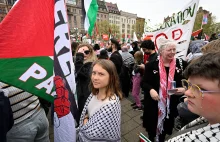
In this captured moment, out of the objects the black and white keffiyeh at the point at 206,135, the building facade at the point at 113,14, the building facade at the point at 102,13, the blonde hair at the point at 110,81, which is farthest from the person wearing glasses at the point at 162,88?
the building facade at the point at 113,14

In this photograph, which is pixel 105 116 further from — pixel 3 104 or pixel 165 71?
pixel 165 71

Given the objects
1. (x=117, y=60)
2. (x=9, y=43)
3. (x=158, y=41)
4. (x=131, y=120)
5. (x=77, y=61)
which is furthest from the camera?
(x=117, y=60)

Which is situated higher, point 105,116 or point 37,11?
point 37,11

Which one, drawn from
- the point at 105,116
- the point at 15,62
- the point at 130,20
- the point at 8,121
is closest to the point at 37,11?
the point at 15,62

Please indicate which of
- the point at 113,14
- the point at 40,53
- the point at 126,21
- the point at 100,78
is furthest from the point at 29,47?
the point at 126,21

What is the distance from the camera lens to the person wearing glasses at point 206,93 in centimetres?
63

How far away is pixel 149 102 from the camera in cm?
227

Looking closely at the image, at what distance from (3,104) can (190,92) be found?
50.0 inches

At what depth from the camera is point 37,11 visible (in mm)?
1069

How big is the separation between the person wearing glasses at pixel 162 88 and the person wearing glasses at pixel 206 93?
130 cm

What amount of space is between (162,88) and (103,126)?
45.0 inches

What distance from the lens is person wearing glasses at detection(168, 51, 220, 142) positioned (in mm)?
629

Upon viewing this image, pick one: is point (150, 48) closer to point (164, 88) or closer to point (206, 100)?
point (164, 88)

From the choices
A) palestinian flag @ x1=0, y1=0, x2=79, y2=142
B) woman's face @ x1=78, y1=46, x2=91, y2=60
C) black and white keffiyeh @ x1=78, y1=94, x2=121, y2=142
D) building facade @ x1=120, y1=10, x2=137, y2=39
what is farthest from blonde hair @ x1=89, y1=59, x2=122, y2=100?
building facade @ x1=120, y1=10, x2=137, y2=39
